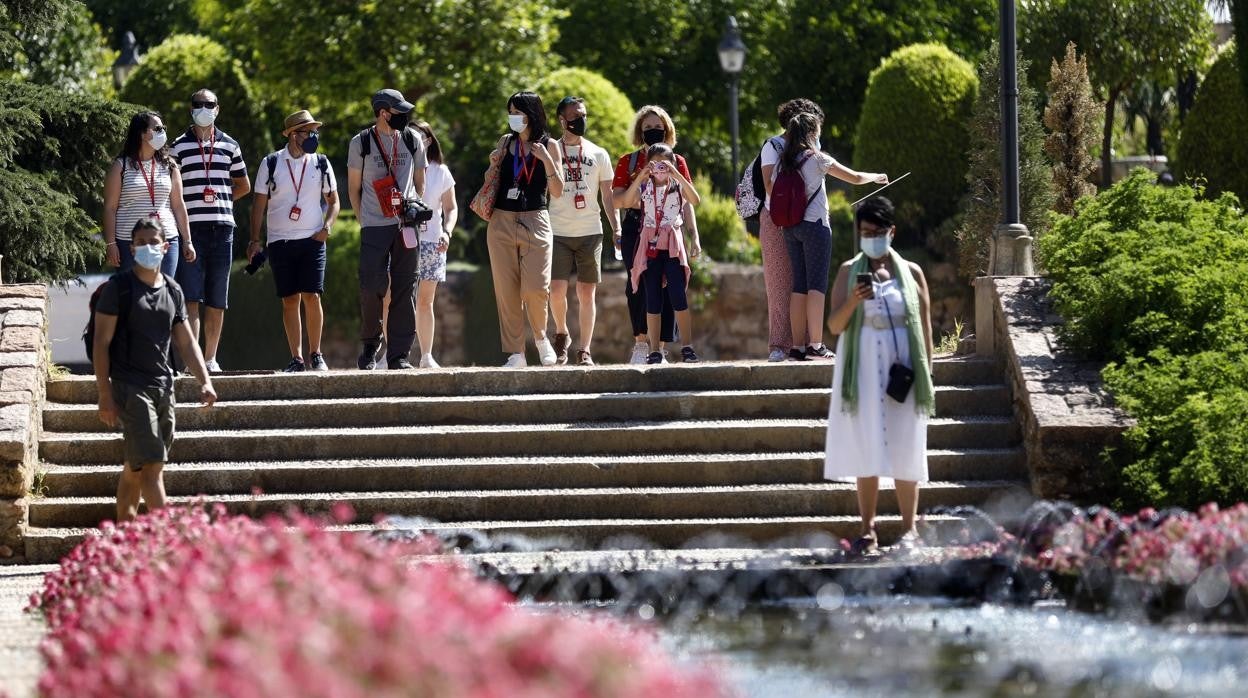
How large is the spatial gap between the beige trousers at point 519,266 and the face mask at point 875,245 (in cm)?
367

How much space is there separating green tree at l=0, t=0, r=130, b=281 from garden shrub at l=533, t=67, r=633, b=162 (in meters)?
8.26

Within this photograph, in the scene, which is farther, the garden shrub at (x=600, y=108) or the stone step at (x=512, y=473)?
the garden shrub at (x=600, y=108)

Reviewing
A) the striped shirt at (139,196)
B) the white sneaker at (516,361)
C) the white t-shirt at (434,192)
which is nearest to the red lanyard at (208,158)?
the striped shirt at (139,196)

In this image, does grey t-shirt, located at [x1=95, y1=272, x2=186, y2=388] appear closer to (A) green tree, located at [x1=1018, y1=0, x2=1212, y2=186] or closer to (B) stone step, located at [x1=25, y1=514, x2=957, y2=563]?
(B) stone step, located at [x1=25, y1=514, x2=957, y2=563]

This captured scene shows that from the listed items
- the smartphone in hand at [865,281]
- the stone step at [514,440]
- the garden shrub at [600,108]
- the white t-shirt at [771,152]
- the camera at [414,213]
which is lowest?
the stone step at [514,440]

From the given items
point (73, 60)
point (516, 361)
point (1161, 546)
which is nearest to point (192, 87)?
point (73, 60)

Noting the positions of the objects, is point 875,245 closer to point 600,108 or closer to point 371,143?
point 371,143

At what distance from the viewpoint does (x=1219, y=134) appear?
58.0ft

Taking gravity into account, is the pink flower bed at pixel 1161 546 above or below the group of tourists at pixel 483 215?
below

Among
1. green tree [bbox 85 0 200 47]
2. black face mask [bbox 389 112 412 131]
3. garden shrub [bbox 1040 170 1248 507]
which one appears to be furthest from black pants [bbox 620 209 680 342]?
green tree [bbox 85 0 200 47]

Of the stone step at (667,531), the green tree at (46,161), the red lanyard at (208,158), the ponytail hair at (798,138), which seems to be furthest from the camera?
the green tree at (46,161)

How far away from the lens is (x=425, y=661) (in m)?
4.20

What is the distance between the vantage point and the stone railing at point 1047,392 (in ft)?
32.8

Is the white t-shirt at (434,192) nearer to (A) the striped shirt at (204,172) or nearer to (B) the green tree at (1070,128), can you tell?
(A) the striped shirt at (204,172)
